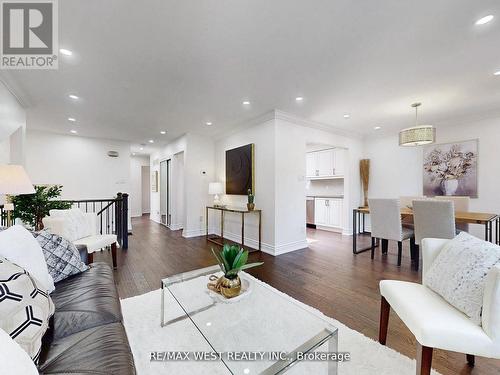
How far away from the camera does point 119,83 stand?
9.31ft

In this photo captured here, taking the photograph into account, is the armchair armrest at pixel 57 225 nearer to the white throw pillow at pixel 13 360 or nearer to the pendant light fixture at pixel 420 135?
the white throw pillow at pixel 13 360

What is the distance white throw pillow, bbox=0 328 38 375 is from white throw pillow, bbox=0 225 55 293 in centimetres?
86

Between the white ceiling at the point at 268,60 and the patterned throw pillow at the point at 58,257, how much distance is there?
1.75 m

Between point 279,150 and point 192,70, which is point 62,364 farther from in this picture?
point 279,150

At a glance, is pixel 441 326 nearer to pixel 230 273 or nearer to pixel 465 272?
pixel 465 272

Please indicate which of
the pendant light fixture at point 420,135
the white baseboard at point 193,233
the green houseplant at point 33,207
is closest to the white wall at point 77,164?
the white baseboard at point 193,233

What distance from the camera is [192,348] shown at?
159cm

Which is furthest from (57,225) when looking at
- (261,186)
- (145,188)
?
(145,188)

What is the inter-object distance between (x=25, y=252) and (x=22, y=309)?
0.65m

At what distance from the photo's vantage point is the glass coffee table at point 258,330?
1.08m

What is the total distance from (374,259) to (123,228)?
448 centimetres

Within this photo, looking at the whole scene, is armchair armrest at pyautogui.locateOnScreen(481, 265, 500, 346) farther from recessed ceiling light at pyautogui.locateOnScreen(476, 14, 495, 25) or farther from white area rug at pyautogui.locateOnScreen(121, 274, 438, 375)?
recessed ceiling light at pyautogui.locateOnScreen(476, 14, 495, 25)

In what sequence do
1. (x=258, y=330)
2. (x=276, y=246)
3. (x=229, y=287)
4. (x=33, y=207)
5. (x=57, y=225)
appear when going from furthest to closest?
(x=276, y=246)
(x=33, y=207)
(x=57, y=225)
(x=229, y=287)
(x=258, y=330)

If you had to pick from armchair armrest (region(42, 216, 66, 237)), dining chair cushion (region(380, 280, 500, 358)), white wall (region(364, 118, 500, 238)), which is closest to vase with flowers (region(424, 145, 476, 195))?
white wall (region(364, 118, 500, 238))
